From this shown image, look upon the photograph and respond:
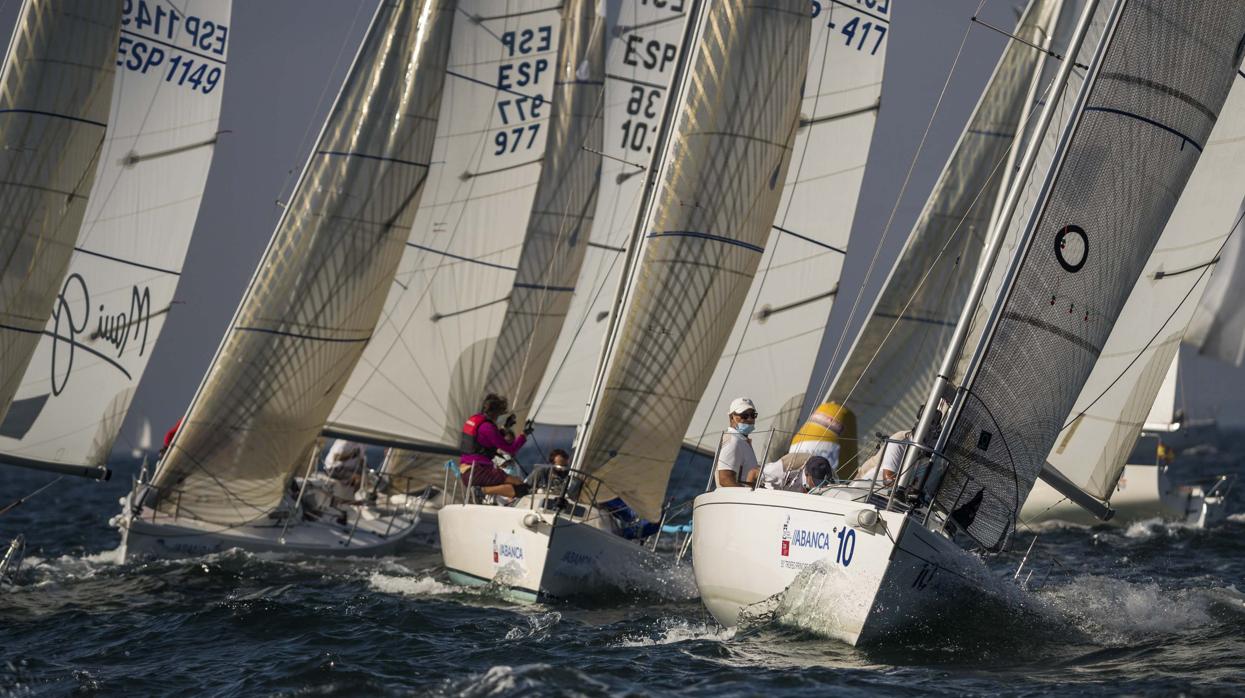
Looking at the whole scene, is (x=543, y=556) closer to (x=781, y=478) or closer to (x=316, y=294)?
(x=781, y=478)

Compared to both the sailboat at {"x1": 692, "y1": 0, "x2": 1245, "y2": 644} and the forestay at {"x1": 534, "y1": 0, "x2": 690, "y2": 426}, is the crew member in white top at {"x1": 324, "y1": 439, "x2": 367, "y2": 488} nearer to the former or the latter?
the forestay at {"x1": 534, "y1": 0, "x2": 690, "y2": 426}

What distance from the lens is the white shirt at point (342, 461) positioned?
16906 millimetres

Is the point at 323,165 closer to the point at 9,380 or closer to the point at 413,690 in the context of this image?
the point at 9,380

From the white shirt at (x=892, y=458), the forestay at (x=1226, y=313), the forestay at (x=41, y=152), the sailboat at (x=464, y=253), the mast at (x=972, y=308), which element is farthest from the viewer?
the forestay at (x=1226, y=313)

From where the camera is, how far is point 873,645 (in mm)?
8477

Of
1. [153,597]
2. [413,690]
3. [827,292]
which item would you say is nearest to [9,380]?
[153,597]

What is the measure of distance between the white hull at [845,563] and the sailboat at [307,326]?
20.5 ft

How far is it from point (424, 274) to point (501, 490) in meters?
4.31

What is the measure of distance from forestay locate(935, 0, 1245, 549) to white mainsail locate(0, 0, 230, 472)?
349 inches

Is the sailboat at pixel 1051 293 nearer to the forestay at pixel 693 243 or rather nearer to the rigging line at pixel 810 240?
the forestay at pixel 693 243

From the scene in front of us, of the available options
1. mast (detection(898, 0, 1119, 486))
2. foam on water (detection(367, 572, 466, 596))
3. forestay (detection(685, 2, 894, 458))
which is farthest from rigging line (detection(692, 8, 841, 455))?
mast (detection(898, 0, 1119, 486))

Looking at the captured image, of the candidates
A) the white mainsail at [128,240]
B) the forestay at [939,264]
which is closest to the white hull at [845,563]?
the forestay at [939,264]

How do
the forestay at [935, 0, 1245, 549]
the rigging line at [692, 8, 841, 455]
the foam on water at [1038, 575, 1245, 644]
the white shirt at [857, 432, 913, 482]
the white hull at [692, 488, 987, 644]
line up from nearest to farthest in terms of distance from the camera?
the white hull at [692, 488, 987, 644]
the forestay at [935, 0, 1245, 549]
the white shirt at [857, 432, 913, 482]
the foam on water at [1038, 575, 1245, 644]
the rigging line at [692, 8, 841, 455]

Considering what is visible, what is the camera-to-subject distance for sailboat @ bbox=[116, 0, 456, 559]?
14000mm
